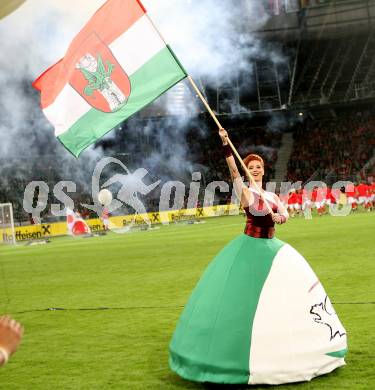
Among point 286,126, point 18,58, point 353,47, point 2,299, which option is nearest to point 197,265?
point 2,299

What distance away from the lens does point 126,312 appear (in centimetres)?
781

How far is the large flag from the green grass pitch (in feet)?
5.24

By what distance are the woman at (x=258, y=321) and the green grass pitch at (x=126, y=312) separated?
19 cm

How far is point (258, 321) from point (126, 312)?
3675 mm

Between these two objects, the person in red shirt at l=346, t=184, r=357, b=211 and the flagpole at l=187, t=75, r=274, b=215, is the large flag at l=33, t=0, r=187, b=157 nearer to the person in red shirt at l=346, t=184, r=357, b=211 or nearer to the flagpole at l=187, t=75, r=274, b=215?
the flagpole at l=187, t=75, r=274, b=215

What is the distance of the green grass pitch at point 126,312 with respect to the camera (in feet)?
16.3

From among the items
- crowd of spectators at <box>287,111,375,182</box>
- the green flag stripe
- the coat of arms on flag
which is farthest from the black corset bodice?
crowd of spectators at <box>287,111,375,182</box>

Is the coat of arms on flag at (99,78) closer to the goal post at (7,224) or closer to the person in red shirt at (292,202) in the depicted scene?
the goal post at (7,224)

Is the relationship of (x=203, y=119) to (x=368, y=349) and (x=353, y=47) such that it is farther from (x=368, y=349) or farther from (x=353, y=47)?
(x=368, y=349)

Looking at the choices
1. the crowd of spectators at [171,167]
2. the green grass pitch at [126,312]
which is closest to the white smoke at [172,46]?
the crowd of spectators at [171,167]

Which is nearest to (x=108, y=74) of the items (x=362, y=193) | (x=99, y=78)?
(x=99, y=78)

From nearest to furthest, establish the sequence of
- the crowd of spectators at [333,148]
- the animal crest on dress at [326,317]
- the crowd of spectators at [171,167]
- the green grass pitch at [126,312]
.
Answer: the animal crest on dress at [326,317] < the green grass pitch at [126,312] < the crowd of spectators at [171,167] < the crowd of spectators at [333,148]

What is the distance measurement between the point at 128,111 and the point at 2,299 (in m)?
5.78

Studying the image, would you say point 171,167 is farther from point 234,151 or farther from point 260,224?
point 260,224
